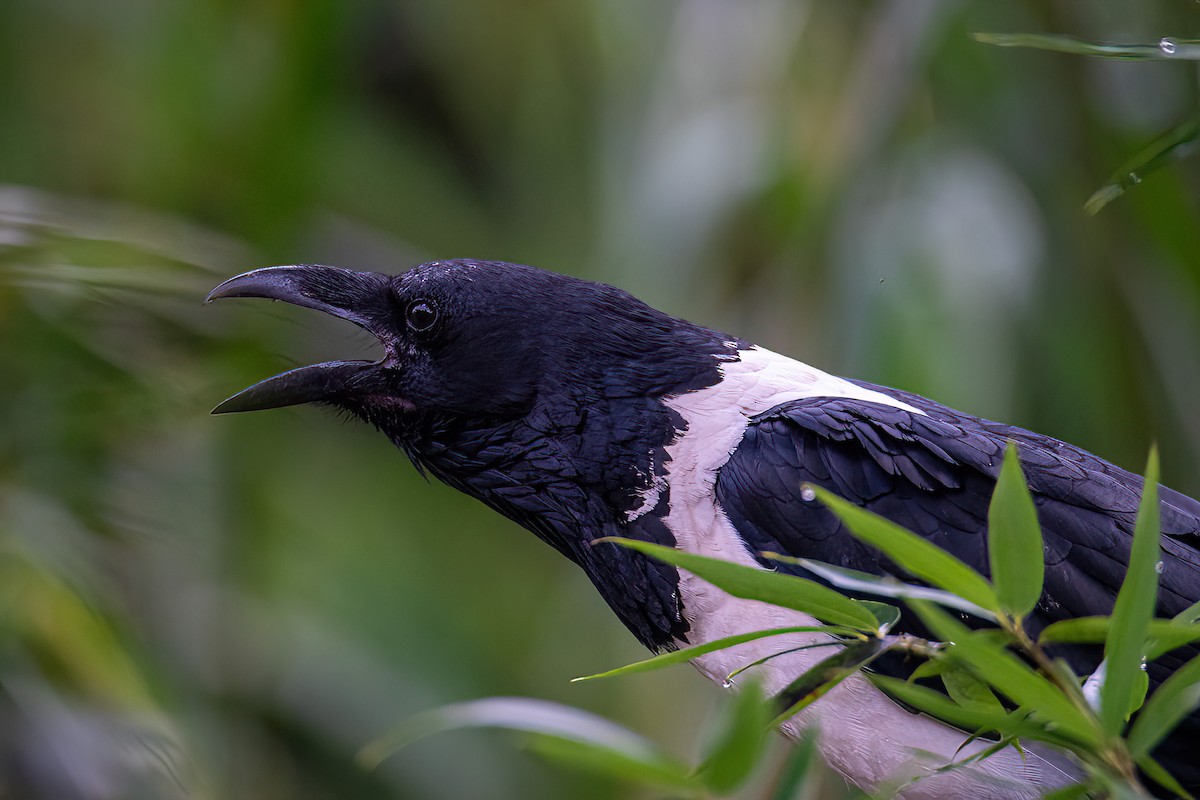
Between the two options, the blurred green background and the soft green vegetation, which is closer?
the soft green vegetation

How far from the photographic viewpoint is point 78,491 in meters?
2.57

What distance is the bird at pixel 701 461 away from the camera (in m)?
1.53

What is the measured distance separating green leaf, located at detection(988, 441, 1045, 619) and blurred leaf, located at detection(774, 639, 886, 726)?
5.2 inches

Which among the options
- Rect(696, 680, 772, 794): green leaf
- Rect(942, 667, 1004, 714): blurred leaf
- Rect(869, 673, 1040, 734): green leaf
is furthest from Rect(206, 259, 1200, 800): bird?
Rect(696, 680, 772, 794): green leaf

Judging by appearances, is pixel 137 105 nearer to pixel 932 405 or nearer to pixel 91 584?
pixel 91 584

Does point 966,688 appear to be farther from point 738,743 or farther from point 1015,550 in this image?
point 738,743

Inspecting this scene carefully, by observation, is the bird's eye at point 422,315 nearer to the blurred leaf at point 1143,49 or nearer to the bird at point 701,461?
the bird at point 701,461

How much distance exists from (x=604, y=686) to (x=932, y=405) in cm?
207

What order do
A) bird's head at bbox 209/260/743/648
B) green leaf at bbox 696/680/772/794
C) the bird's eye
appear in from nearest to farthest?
green leaf at bbox 696/680/772/794, bird's head at bbox 209/260/743/648, the bird's eye

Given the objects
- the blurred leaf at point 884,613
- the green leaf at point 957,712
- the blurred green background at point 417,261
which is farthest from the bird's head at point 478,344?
the green leaf at point 957,712

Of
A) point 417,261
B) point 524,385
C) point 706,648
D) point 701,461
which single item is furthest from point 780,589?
point 417,261

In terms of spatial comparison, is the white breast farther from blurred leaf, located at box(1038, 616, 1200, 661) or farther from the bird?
blurred leaf, located at box(1038, 616, 1200, 661)

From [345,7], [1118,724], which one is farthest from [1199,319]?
[1118,724]

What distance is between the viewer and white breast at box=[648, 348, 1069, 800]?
59.5 inches
